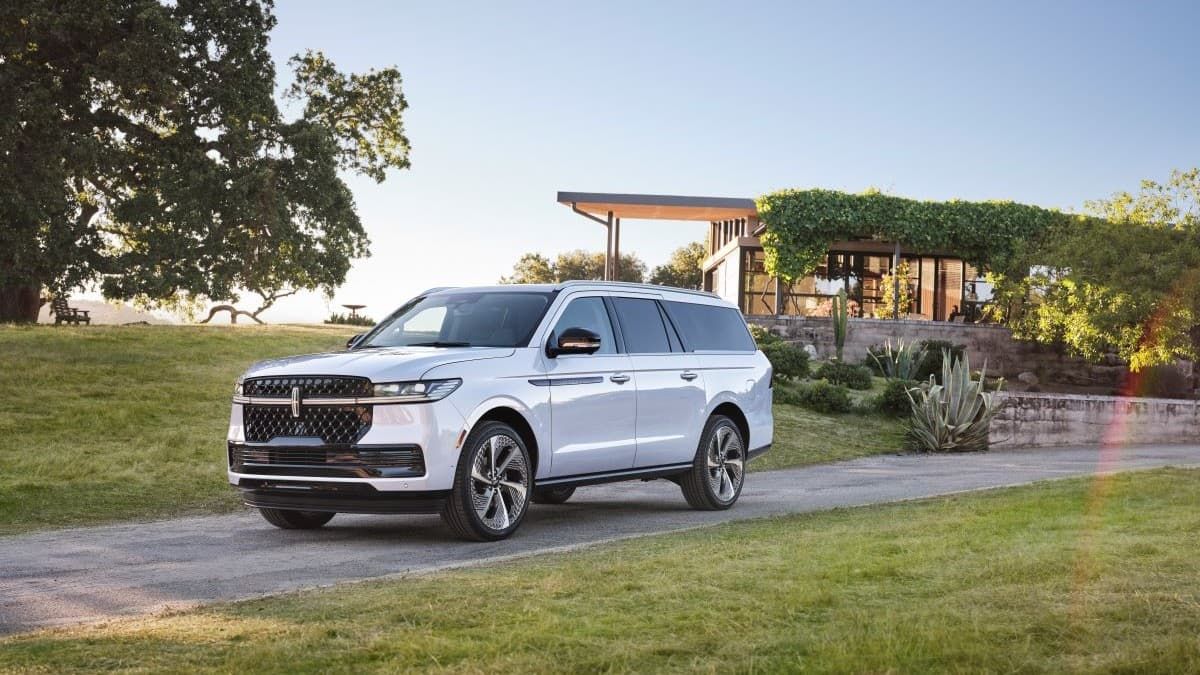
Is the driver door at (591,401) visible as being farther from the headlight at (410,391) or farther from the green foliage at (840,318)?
the green foliage at (840,318)

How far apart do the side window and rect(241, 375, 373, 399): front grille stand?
6.58 ft

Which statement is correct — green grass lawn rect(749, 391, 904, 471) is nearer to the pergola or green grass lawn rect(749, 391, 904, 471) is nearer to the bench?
the pergola

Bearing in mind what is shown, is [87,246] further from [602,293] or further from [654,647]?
[654,647]

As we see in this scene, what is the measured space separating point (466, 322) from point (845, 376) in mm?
17953

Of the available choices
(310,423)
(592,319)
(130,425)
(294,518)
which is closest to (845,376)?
(130,425)

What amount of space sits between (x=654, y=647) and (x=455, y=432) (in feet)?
14.8

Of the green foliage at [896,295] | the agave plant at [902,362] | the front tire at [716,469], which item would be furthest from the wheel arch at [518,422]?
the green foliage at [896,295]

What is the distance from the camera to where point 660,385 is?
37.2 feet

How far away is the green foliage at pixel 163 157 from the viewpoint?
79.5 ft

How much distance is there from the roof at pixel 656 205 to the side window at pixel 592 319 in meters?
31.8

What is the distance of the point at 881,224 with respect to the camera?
42.7 metres

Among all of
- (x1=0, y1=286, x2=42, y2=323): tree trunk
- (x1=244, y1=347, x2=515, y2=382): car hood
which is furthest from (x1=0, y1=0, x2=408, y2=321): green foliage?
(x1=244, y1=347, x2=515, y2=382): car hood

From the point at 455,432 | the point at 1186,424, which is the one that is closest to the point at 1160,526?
the point at 455,432

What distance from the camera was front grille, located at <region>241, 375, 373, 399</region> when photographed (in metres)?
9.16
